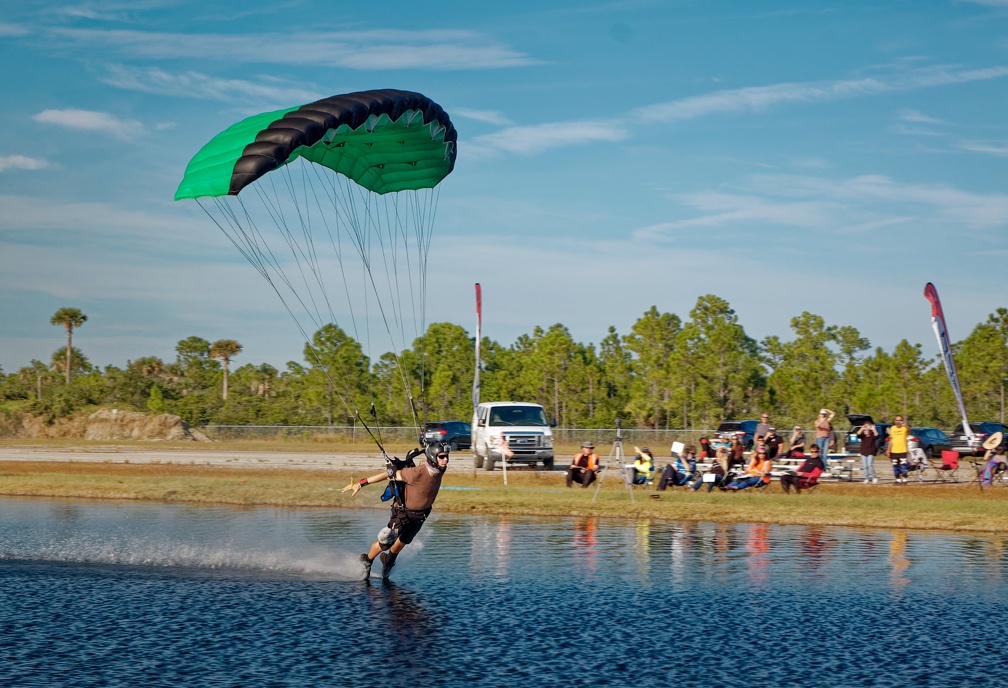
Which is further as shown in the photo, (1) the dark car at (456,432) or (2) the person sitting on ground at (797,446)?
(1) the dark car at (456,432)

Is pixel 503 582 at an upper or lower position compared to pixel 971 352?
lower

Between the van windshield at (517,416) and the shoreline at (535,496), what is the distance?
1761 mm

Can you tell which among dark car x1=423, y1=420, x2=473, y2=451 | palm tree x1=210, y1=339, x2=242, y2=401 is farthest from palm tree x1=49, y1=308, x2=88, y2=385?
dark car x1=423, y1=420, x2=473, y2=451

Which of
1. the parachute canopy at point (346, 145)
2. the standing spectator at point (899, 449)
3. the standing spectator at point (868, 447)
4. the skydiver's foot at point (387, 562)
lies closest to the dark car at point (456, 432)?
the standing spectator at point (868, 447)

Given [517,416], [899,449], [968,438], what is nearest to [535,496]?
[517,416]

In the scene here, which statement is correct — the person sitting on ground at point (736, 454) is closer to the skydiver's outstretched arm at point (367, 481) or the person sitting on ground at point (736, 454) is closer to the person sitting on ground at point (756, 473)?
the person sitting on ground at point (756, 473)

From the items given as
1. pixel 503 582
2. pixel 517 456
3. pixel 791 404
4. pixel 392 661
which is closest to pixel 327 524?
pixel 503 582

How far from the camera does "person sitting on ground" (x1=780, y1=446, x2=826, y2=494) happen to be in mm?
28203

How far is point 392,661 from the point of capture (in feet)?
34.8

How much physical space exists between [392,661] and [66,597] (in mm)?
5563

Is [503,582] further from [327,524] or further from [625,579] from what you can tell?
[327,524]

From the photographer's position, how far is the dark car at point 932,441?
47656mm

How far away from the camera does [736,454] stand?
29.4 meters

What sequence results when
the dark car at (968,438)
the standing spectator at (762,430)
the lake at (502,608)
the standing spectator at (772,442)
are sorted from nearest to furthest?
the lake at (502,608), the standing spectator at (772,442), the standing spectator at (762,430), the dark car at (968,438)
